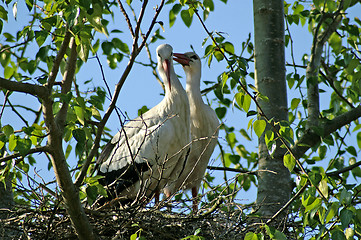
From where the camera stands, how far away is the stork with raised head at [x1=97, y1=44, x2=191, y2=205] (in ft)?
17.7

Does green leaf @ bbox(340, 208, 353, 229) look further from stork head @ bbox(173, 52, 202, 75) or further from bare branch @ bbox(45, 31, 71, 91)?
stork head @ bbox(173, 52, 202, 75)

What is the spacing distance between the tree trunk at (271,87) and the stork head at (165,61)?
0.97m

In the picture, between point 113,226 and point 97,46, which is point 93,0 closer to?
point 113,226

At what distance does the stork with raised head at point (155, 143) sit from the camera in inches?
213

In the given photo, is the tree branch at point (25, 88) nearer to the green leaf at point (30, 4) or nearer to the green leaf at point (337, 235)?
the green leaf at point (30, 4)

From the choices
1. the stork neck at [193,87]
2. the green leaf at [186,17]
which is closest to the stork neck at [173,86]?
the stork neck at [193,87]

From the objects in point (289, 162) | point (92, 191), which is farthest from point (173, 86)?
point (289, 162)

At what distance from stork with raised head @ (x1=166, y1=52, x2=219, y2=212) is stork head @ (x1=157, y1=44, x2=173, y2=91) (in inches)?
18.8

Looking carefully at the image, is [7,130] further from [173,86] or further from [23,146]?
[173,86]

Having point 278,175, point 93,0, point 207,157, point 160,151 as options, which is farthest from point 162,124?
point 93,0

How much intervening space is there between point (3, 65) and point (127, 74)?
9.19ft

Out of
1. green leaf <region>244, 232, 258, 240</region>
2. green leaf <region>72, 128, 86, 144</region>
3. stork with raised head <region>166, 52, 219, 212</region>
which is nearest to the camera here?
green leaf <region>244, 232, 258, 240</region>

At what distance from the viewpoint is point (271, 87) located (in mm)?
4871

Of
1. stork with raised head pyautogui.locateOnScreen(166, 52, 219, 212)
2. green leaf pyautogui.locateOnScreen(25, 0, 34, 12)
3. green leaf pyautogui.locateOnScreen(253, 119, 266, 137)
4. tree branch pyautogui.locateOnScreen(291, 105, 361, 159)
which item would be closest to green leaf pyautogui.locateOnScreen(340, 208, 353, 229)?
green leaf pyautogui.locateOnScreen(253, 119, 266, 137)
